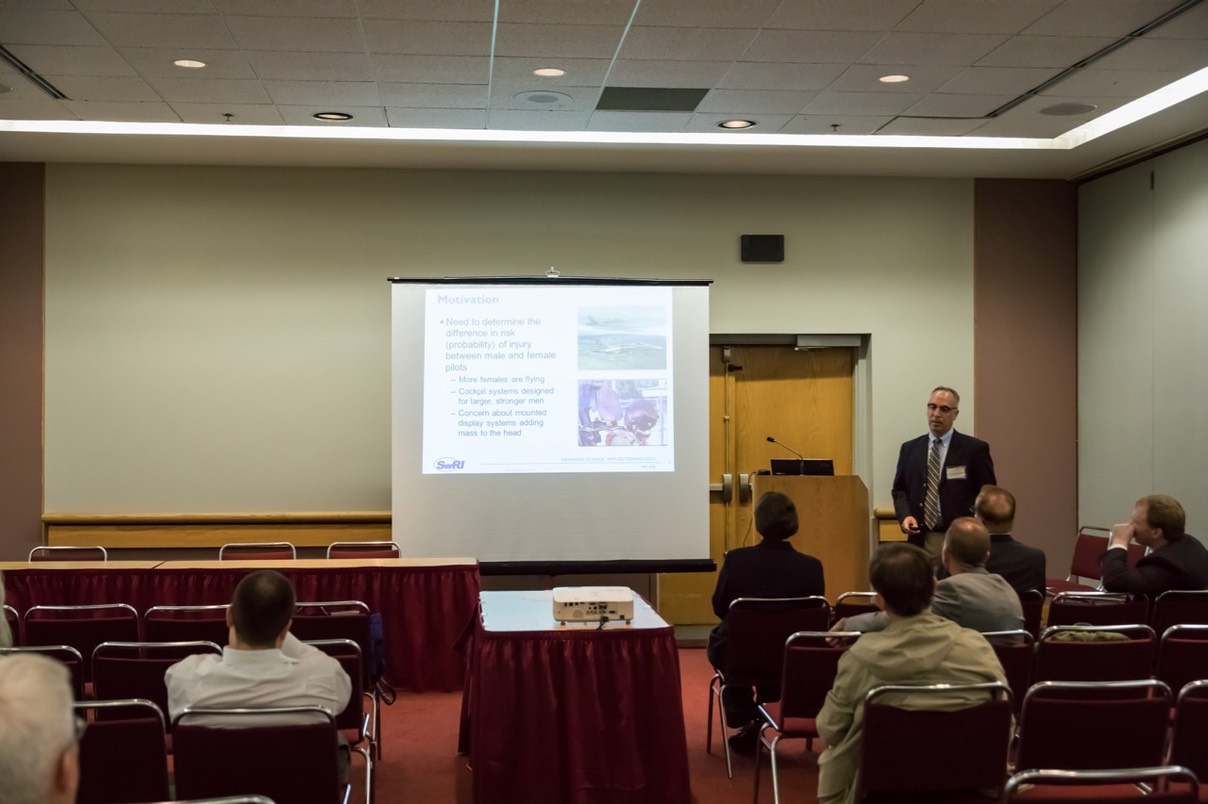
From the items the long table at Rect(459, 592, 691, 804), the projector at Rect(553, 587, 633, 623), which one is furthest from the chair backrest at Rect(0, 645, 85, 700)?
the projector at Rect(553, 587, 633, 623)

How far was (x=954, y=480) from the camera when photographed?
21.6 feet

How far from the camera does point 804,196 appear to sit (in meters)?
8.10

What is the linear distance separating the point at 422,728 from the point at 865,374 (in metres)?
4.37

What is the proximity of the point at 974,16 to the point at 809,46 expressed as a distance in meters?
0.77

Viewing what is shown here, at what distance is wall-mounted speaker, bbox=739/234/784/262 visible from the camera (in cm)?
799

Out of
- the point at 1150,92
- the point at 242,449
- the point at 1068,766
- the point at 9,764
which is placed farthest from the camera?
the point at 242,449

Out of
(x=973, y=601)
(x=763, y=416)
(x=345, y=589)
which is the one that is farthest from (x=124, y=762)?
(x=763, y=416)

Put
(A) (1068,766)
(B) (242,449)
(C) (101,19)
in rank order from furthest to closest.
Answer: (B) (242,449), (C) (101,19), (A) (1068,766)

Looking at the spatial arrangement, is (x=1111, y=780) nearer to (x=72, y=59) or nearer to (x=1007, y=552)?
(x=1007, y=552)

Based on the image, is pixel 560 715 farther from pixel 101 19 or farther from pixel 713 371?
pixel 713 371

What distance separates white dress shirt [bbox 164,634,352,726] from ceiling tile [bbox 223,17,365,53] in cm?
298

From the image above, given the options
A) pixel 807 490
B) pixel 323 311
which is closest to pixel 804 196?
pixel 807 490

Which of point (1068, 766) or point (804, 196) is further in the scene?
point (804, 196)

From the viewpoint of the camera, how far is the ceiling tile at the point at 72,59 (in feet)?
17.1
